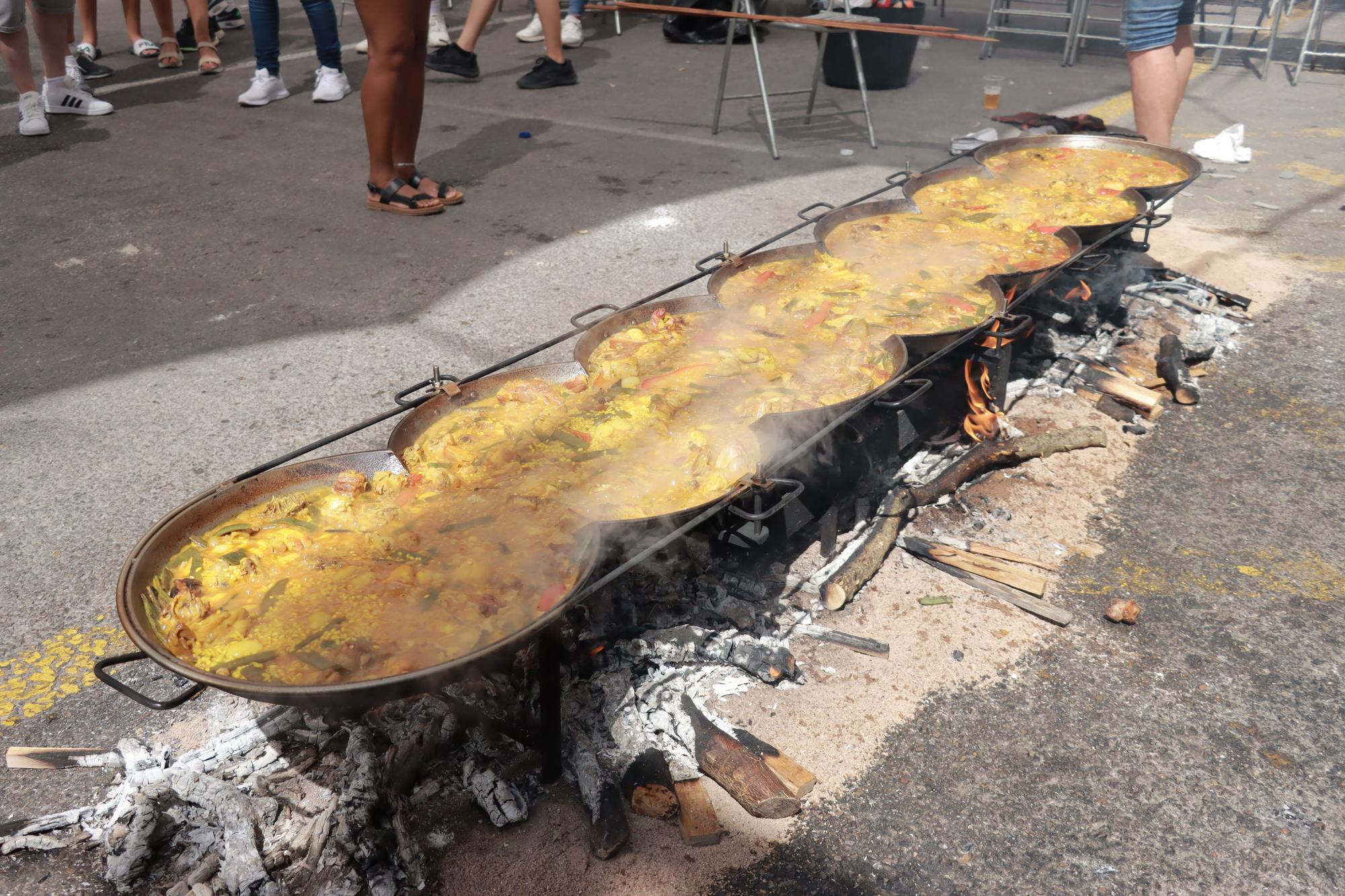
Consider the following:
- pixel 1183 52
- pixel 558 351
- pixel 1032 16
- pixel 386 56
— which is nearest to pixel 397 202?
pixel 386 56

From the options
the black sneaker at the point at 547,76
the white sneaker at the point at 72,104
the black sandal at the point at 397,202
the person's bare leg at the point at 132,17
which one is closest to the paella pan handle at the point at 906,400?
the black sandal at the point at 397,202

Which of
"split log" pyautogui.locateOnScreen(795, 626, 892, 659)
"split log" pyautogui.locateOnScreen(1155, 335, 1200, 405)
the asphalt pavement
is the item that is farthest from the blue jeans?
"split log" pyautogui.locateOnScreen(795, 626, 892, 659)

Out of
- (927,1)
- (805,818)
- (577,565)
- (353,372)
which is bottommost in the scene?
(805,818)

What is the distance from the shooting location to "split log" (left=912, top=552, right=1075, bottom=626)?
122 inches

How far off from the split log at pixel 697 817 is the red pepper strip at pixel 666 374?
51.6 inches

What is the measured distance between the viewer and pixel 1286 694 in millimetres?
2795

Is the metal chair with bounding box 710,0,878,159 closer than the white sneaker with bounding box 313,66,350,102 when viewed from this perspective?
Yes

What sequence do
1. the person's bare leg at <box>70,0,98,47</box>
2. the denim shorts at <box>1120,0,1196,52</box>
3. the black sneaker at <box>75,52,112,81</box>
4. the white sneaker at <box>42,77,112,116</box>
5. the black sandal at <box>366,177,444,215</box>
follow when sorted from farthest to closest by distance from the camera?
the person's bare leg at <box>70,0,98,47</box> → the black sneaker at <box>75,52,112,81</box> → the white sneaker at <box>42,77,112,116</box> → the black sandal at <box>366,177,444,215</box> → the denim shorts at <box>1120,0,1196,52</box>

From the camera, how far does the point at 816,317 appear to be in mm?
3512

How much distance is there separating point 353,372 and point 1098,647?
139 inches

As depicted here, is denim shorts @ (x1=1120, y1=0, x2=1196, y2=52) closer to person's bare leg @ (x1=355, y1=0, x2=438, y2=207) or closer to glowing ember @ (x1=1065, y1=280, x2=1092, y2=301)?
glowing ember @ (x1=1065, y1=280, x2=1092, y2=301)

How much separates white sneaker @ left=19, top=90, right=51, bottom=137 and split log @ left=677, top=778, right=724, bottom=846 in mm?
8212

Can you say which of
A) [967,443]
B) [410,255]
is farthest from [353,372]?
[967,443]

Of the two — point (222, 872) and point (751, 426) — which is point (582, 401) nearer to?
point (751, 426)
